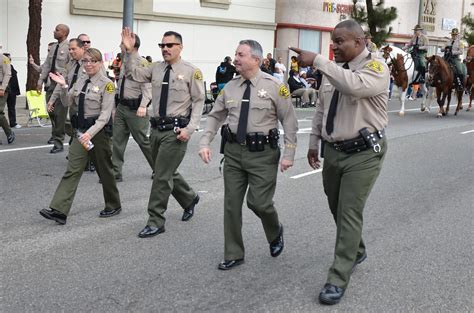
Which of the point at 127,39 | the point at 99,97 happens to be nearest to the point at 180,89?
the point at 127,39

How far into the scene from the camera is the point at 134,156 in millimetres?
11453

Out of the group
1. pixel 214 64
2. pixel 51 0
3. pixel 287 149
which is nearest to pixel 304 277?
pixel 287 149

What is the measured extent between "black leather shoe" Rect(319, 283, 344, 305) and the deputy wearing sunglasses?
7.05 feet

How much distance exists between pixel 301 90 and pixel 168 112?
16.5 metres

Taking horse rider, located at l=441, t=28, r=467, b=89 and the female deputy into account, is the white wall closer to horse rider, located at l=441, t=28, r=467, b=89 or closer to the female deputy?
horse rider, located at l=441, t=28, r=467, b=89

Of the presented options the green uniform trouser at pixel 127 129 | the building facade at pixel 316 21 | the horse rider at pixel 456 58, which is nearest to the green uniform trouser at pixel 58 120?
the green uniform trouser at pixel 127 129

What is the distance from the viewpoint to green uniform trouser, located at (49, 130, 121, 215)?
686 cm

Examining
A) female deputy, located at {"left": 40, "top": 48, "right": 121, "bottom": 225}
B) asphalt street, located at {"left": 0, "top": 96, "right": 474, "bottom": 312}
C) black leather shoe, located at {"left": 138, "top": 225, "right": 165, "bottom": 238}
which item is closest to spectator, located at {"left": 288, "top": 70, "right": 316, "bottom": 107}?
asphalt street, located at {"left": 0, "top": 96, "right": 474, "bottom": 312}

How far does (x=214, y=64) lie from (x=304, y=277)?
76.2 ft

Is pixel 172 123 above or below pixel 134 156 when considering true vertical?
above

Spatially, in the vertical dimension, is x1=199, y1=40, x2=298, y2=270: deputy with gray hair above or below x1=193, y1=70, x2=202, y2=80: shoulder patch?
below

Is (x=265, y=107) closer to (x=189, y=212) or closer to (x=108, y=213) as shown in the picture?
(x=189, y=212)

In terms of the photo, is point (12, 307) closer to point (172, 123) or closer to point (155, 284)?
point (155, 284)

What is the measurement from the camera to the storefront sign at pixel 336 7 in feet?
113
